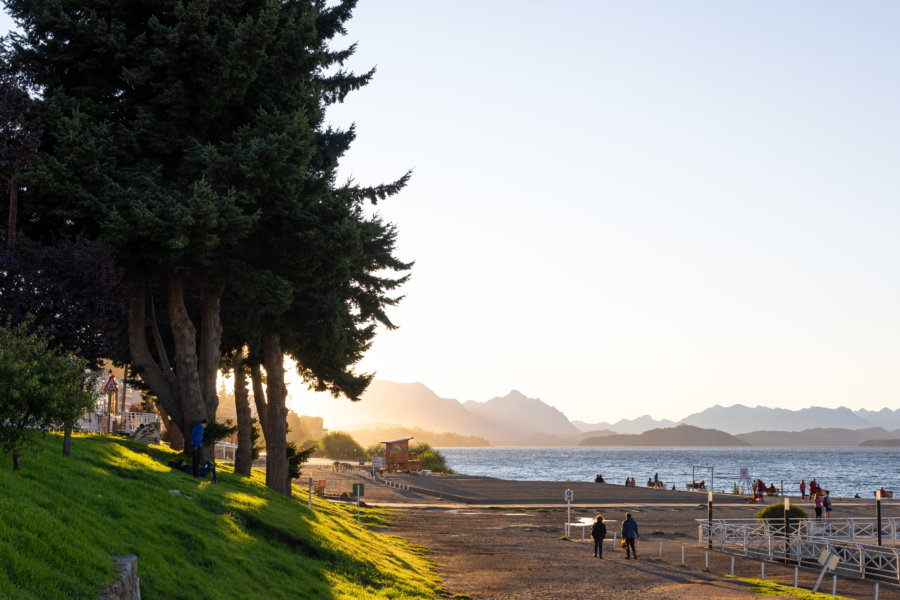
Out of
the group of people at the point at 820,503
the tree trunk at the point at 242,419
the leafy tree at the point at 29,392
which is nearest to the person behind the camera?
the leafy tree at the point at 29,392

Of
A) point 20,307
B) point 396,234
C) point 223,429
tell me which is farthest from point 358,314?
point 20,307

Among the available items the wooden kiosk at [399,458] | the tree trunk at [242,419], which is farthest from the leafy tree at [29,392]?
the wooden kiosk at [399,458]

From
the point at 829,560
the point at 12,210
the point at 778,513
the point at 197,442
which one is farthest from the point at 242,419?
the point at 778,513

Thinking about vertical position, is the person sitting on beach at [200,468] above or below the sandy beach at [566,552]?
above

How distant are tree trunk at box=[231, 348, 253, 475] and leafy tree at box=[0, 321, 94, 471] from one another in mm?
19655

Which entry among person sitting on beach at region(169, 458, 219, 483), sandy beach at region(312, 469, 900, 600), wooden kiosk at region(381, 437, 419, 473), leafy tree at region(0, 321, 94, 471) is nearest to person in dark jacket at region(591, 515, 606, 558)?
sandy beach at region(312, 469, 900, 600)

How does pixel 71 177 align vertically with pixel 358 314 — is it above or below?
above

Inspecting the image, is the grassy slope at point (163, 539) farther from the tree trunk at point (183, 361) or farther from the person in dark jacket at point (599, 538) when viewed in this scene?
the person in dark jacket at point (599, 538)

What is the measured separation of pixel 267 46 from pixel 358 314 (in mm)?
12464

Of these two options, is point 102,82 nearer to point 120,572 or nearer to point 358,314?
point 358,314

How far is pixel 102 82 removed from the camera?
2433 cm

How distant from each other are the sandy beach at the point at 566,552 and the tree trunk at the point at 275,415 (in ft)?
21.4

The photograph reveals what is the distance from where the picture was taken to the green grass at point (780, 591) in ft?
71.9

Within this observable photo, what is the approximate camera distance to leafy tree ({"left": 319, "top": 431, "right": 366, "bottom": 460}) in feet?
526
